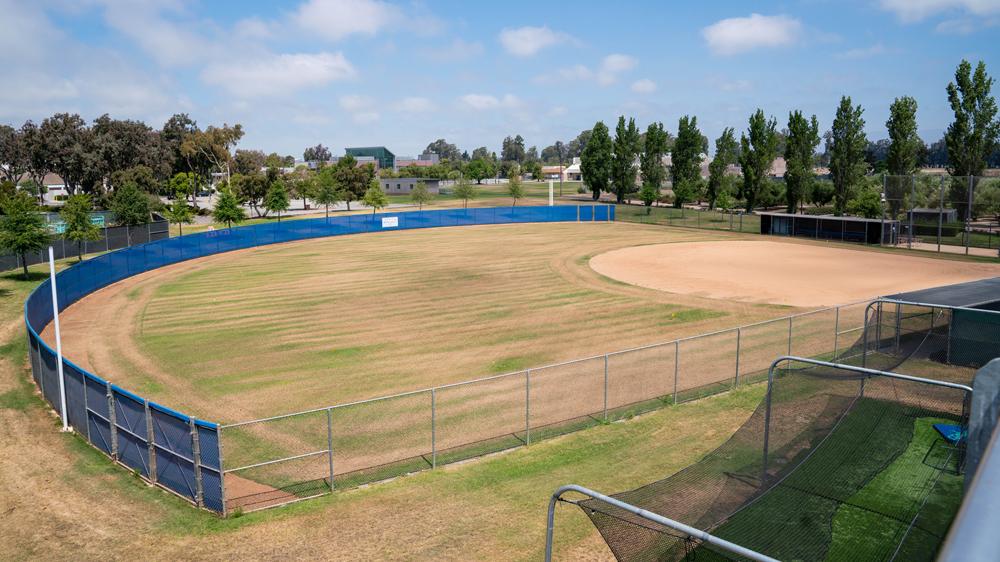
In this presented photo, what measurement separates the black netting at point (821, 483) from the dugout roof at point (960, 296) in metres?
10.1

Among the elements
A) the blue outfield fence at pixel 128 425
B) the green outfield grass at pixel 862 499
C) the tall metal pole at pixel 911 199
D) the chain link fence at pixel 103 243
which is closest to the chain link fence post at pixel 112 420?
the blue outfield fence at pixel 128 425

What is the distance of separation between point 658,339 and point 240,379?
15833mm

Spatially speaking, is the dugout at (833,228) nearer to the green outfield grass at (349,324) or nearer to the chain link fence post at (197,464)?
the green outfield grass at (349,324)

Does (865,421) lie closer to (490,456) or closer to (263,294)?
(490,456)

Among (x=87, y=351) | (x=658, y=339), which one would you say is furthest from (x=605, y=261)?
(x=87, y=351)

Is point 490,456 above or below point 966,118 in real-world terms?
below

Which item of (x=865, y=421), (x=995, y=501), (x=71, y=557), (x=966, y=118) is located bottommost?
(x=71, y=557)

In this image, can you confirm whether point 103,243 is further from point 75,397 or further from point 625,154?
point 625,154

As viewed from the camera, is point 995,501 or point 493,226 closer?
point 995,501

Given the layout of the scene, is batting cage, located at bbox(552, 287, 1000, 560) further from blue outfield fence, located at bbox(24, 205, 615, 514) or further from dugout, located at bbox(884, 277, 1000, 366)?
blue outfield fence, located at bbox(24, 205, 615, 514)

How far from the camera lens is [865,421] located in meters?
15.0

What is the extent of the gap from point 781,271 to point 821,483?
33.6 meters

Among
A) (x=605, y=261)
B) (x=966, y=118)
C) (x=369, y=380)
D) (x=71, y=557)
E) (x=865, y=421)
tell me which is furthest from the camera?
(x=966, y=118)

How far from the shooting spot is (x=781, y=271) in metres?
44.6
